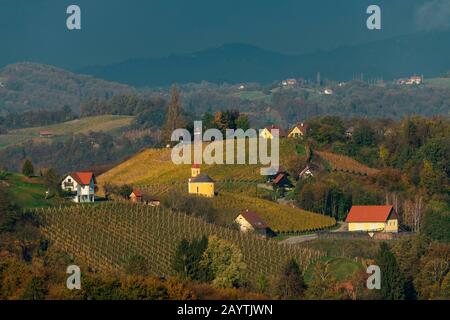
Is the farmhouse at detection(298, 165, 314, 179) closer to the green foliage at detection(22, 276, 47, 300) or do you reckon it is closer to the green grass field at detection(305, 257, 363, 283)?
the green grass field at detection(305, 257, 363, 283)

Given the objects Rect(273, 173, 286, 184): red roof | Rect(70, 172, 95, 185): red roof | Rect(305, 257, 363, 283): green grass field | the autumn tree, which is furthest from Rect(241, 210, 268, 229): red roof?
the autumn tree

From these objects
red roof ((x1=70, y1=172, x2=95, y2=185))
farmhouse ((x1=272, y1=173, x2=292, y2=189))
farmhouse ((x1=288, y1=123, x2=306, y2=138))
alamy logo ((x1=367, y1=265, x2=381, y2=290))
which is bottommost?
alamy logo ((x1=367, y1=265, x2=381, y2=290))

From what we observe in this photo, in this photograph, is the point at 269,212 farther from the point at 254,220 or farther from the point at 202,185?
the point at 202,185

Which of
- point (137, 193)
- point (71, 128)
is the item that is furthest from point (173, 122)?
point (71, 128)

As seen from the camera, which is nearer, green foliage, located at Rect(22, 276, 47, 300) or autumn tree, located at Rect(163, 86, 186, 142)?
green foliage, located at Rect(22, 276, 47, 300)

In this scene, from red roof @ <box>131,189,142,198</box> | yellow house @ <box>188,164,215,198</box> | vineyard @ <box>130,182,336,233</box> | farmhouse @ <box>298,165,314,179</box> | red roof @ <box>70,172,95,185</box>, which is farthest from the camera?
farmhouse @ <box>298,165,314,179</box>

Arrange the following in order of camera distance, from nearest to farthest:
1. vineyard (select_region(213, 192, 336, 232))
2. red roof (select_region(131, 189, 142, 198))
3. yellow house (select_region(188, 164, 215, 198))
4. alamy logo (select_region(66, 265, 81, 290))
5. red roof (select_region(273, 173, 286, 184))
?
alamy logo (select_region(66, 265, 81, 290)) < vineyard (select_region(213, 192, 336, 232)) < red roof (select_region(131, 189, 142, 198)) < yellow house (select_region(188, 164, 215, 198)) < red roof (select_region(273, 173, 286, 184))

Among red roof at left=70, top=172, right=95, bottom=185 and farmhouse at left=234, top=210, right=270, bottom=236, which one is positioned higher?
red roof at left=70, top=172, right=95, bottom=185
